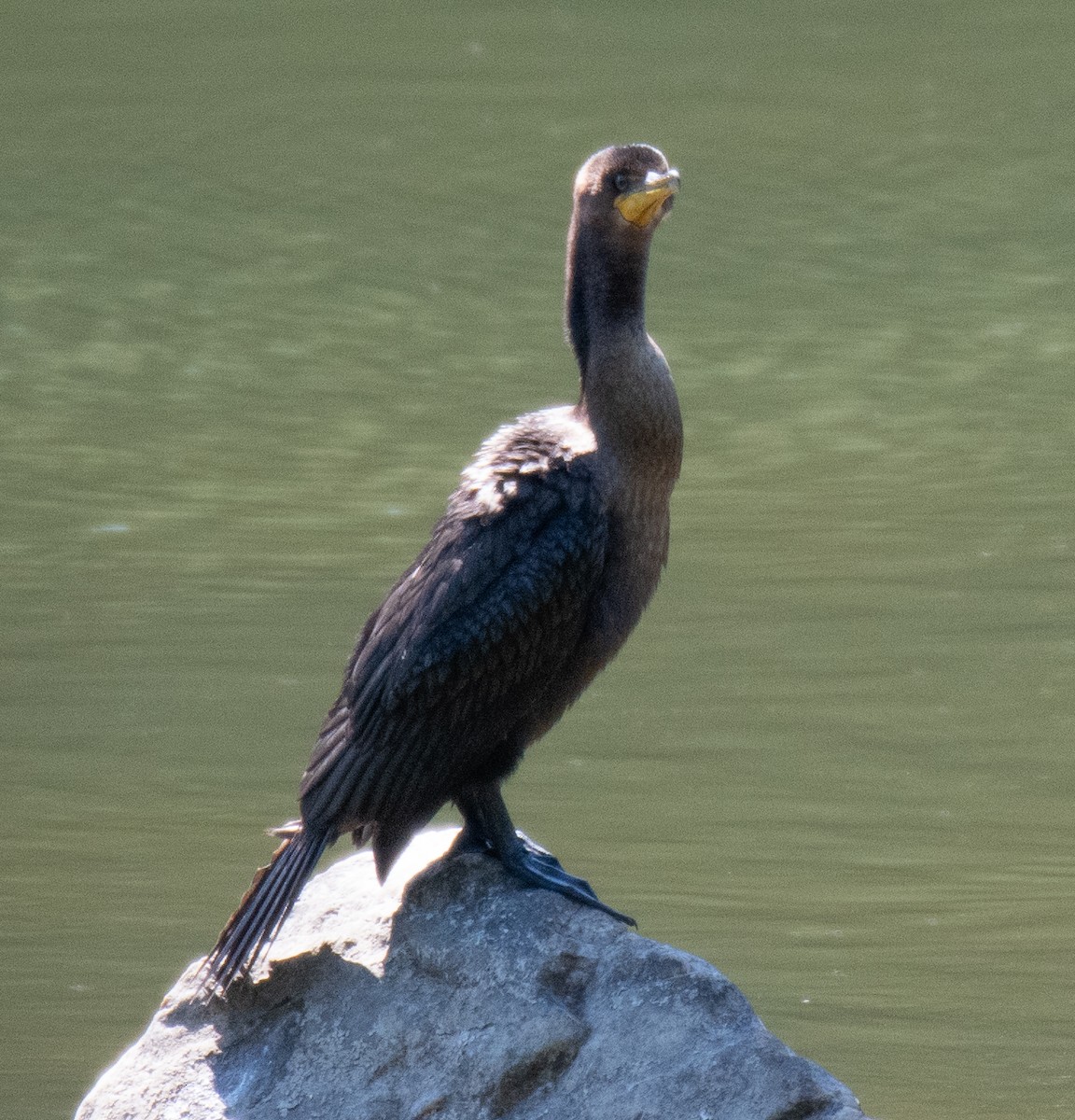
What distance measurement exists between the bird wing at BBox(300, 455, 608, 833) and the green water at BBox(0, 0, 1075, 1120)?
6.48ft

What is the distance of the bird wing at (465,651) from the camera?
511cm

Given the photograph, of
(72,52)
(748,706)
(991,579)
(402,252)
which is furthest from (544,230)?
(748,706)

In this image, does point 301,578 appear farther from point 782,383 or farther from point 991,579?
point 782,383

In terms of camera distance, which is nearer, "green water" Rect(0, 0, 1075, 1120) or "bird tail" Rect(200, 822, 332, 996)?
"bird tail" Rect(200, 822, 332, 996)

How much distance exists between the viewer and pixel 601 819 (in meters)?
8.34

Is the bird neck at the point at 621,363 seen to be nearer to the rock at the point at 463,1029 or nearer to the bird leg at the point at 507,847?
the bird leg at the point at 507,847

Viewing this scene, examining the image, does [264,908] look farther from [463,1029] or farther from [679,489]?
[679,489]

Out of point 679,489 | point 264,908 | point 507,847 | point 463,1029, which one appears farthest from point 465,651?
point 679,489

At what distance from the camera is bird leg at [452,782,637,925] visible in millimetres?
5199

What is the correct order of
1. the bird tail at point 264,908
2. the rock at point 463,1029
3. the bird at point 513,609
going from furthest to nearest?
the bird at point 513,609 < the bird tail at point 264,908 < the rock at point 463,1029

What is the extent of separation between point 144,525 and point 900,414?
4.26 meters

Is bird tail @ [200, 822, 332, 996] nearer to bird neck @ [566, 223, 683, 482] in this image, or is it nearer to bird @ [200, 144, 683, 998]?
bird @ [200, 144, 683, 998]

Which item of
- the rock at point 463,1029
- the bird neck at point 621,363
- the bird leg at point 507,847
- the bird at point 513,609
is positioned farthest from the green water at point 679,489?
the bird neck at point 621,363

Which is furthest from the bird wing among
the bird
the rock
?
the rock
